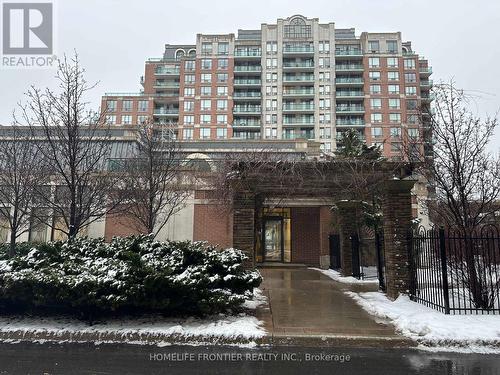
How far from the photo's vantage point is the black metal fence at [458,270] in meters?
7.73

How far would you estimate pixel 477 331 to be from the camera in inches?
250

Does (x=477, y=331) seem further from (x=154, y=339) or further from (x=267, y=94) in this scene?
(x=267, y=94)

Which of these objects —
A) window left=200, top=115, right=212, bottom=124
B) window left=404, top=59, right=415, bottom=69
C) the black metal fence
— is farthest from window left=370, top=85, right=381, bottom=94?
the black metal fence

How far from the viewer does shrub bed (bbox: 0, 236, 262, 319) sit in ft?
21.7

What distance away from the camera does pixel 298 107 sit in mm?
Answer: 71250

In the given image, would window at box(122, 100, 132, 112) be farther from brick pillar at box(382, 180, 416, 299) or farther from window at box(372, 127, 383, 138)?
brick pillar at box(382, 180, 416, 299)

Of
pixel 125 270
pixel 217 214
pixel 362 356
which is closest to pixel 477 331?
pixel 362 356

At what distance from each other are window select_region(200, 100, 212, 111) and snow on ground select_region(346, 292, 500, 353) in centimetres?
6699

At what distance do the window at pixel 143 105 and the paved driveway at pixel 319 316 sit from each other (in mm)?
69552

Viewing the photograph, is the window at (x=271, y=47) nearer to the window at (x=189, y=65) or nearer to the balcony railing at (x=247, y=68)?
the balcony railing at (x=247, y=68)

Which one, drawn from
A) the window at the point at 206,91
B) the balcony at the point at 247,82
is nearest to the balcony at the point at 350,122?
the balcony at the point at 247,82

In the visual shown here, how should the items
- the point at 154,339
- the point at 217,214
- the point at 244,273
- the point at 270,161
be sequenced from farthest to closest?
the point at 217,214, the point at 270,161, the point at 244,273, the point at 154,339

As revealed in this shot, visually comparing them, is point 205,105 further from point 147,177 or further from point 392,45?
point 147,177

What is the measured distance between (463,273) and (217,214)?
17151 mm
